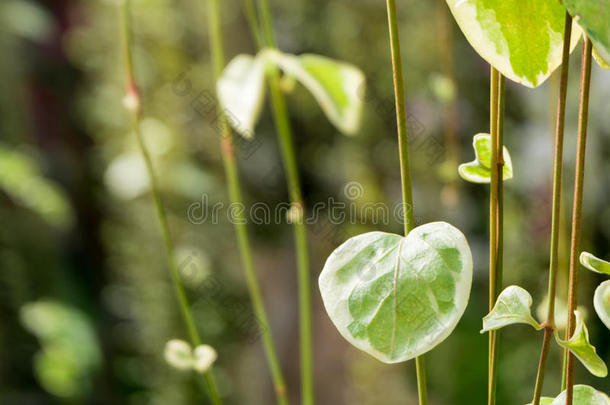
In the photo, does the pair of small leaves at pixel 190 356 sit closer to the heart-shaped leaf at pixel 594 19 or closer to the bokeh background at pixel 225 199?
the heart-shaped leaf at pixel 594 19

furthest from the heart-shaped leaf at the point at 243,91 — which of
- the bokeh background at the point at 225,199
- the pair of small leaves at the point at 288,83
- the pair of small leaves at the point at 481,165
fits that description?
the bokeh background at the point at 225,199

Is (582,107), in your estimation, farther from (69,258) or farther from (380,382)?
(69,258)

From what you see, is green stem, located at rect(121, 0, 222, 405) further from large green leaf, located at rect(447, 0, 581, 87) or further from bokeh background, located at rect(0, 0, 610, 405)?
bokeh background, located at rect(0, 0, 610, 405)

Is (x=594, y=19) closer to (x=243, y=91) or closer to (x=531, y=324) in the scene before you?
(x=531, y=324)

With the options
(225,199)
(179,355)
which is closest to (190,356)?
(179,355)

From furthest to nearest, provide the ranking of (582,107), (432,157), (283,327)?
1. (283,327)
2. (432,157)
3. (582,107)

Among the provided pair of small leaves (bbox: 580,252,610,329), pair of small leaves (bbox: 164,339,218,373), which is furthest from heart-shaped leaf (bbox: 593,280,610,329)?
pair of small leaves (bbox: 164,339,218,373)

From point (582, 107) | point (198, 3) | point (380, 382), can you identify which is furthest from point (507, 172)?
point (198, 3)
